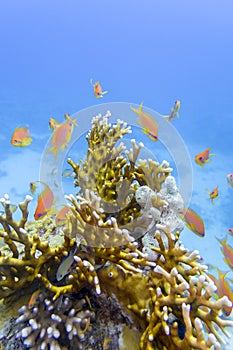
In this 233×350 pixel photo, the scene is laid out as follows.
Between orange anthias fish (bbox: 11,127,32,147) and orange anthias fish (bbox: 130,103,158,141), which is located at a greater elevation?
orange anthias fish (bbox: 130,103,158,141)

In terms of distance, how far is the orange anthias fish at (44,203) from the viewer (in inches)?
127

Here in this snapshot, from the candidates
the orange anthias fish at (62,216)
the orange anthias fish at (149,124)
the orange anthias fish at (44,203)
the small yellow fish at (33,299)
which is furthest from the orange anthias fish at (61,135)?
the small yellow fish at (33,299)

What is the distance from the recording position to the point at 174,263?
7.45 ft

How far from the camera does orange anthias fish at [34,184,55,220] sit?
10.6 ft

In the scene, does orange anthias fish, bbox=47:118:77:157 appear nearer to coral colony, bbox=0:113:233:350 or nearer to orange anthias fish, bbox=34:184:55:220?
orange anthias fish, bbox=34:184:55:220

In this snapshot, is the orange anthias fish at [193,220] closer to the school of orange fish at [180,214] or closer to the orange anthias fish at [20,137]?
the school of orange fish at [180,214]

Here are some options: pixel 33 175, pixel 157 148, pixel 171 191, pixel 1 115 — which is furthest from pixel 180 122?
pixel 171 191

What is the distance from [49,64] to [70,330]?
76345 mm

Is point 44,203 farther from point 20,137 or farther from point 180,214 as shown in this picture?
point 180,214

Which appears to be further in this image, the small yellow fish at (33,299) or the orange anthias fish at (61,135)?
the orange anthias fish at (61,135)

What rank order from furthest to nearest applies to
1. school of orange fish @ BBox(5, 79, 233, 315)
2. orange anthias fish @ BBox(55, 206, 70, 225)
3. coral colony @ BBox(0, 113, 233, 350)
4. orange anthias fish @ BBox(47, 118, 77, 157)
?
Answer: orange anthias fish @ BBox(47, 118, 77, 157), school of orange fish @ BBox(5, 79, 233, 315), orange anthias fish @ BBox(55, 206, 70, 225), coral colony @ BBox(0, 113, 233, 350)

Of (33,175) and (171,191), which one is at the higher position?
(33,175)

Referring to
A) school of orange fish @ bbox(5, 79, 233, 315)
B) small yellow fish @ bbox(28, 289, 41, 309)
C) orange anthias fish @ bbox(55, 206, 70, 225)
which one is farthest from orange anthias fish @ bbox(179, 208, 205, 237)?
small yellow fish @ bbox(28, 289, 41, 309)

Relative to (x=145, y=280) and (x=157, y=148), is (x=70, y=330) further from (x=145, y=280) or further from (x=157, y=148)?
(x=157, y=148)
